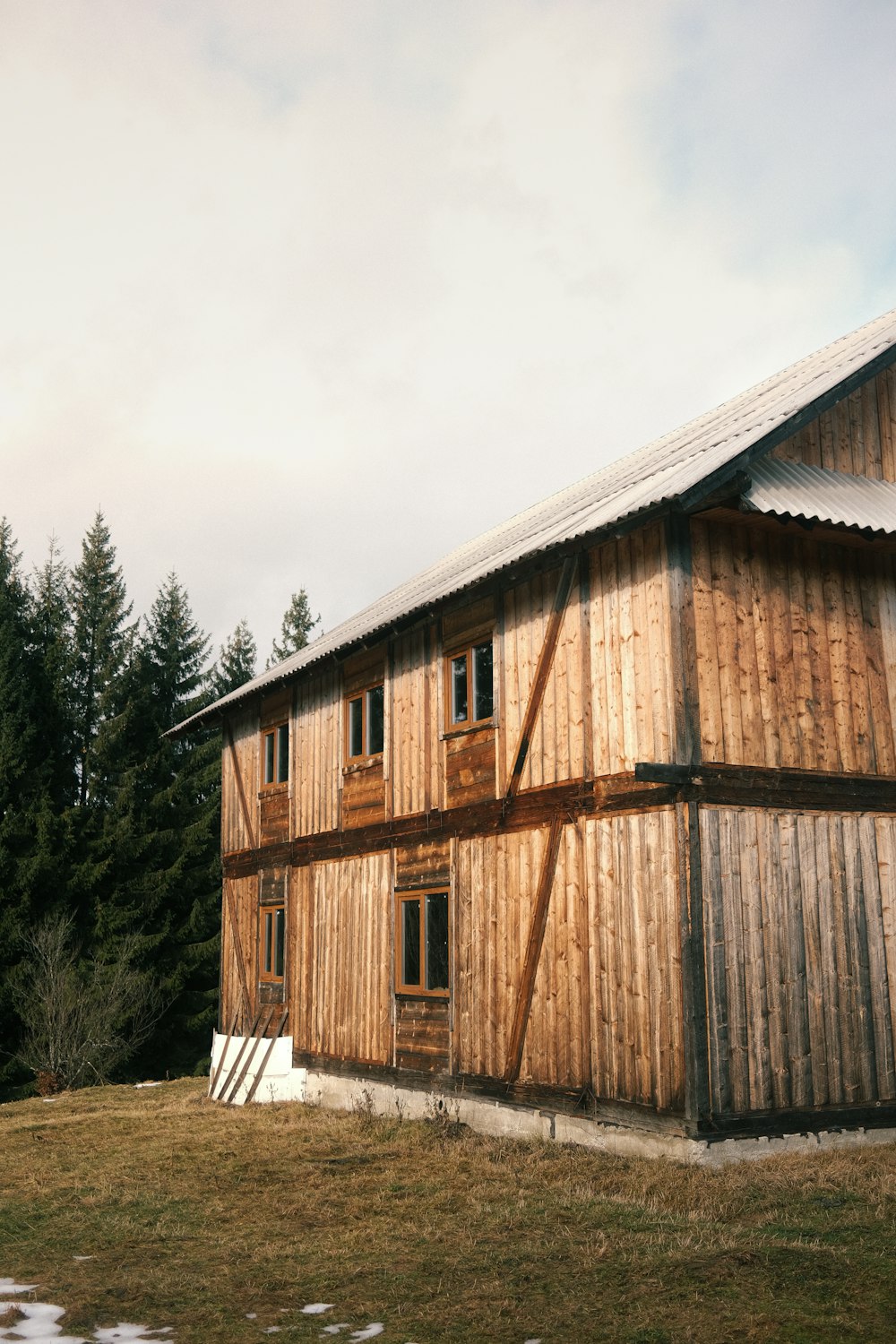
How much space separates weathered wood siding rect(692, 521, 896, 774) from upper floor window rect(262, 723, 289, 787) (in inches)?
411

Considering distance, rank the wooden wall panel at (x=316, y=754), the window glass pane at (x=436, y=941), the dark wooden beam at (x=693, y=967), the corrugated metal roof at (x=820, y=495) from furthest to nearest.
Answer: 1. the wooden wall panel at (x=316, y=754)
2. the window glass pane at (x=436, y=941)
3. the corrugated metal roof at (x=820, y=495)
4. the dark wooden beam at (x=693, y=967)

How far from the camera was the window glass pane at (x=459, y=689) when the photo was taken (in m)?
16.1

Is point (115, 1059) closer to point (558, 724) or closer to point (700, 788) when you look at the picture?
point (558, 724)

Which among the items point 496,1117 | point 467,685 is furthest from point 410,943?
point 467,685

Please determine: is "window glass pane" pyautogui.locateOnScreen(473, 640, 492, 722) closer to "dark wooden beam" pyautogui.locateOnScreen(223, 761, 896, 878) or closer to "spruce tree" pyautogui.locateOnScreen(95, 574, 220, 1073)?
"dark wooden beam" pyautogui.locateOnScreen(223, 761, 896, 878)

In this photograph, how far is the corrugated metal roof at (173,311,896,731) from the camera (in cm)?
1230

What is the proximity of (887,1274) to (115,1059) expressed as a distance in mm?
25391

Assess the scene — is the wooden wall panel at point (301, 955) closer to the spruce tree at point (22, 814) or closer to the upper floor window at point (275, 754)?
the upper floor window at point (275, 754)

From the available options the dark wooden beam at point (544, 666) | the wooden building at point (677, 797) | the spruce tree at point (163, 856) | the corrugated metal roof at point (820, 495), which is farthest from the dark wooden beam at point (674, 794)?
the spruce tree at point (163, 856)

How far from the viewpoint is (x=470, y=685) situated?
51.9 feet

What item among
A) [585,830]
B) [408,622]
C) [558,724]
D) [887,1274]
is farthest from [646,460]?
[887,1274]

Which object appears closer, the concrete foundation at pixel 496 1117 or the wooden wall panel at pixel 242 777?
the concrete foundation at pixel 496 1117

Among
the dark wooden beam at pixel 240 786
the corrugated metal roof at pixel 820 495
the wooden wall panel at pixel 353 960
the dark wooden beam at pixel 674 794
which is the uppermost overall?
the corrugated metal roof at pixel 820 495

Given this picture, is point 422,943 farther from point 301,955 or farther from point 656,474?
point 656,474
